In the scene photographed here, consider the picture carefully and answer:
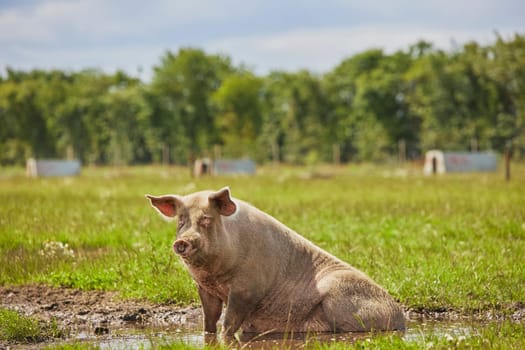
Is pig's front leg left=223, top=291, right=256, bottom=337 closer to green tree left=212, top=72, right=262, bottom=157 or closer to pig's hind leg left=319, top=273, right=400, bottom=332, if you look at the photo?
pig's hind leg left=319, top=273, right=400, bottom=332

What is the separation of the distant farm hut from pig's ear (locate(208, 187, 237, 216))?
138 ft

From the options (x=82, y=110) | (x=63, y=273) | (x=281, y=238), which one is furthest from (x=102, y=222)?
(x=82, y=110)

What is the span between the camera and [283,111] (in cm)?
7675

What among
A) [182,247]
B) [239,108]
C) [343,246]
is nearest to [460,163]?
[239,108]

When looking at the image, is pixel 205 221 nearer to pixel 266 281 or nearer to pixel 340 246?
pixel 266 281

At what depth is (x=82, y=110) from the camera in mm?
91250

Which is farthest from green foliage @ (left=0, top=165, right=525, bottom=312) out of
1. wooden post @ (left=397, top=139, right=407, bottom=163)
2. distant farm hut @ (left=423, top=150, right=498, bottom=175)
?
wooden post @ (left=397, top=139, right=407, bottom=163)

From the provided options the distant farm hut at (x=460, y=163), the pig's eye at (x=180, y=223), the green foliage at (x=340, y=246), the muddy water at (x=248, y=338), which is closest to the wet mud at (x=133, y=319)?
the muddy water at (x=248, y=338)

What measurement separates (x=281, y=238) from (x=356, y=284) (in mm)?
818

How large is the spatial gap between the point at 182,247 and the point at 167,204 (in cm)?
59

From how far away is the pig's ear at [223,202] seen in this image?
6547mm

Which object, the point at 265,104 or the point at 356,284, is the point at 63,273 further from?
the point at 265,104

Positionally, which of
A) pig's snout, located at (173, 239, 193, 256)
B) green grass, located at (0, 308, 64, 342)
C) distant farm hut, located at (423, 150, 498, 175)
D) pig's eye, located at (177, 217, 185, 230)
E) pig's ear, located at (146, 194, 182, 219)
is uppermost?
pig's ear, located at (146, 194, 182, 219)

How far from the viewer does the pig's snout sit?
6.17m
